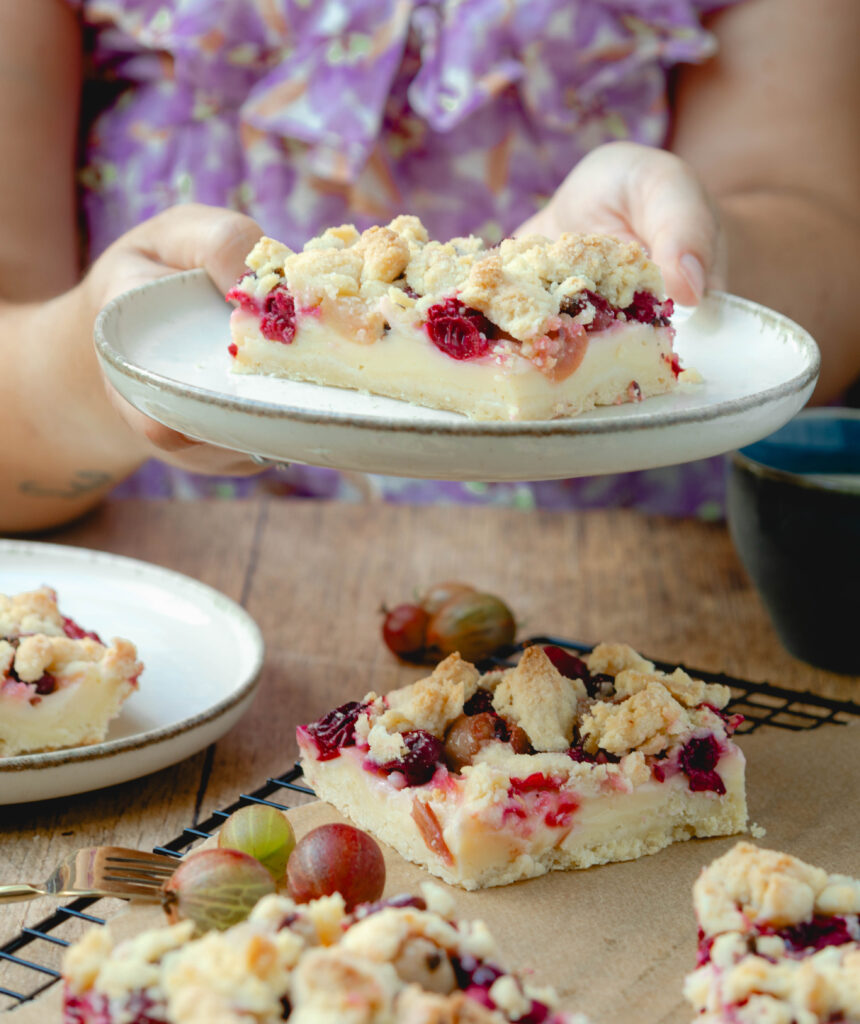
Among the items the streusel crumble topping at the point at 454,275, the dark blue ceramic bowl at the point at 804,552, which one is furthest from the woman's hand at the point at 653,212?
the dark blue ceramic bowl at the point at 804,552

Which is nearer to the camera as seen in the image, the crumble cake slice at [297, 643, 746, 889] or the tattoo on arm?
the crumble cake slice at [297, 643, 746, 889]

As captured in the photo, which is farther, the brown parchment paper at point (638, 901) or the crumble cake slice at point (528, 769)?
the crumble cake slice at point (528, 769)

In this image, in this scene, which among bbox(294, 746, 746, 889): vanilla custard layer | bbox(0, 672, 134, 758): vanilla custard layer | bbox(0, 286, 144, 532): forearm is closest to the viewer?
bbox(294, 746, 746, 889): vanilla custard layer

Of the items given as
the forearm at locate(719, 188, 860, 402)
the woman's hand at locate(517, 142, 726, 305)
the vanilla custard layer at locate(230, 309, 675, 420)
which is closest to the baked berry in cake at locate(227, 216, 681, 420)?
the vanilla custard layer at locate(230, 309, 675, 420)

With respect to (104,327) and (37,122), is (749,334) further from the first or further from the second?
(37,122)

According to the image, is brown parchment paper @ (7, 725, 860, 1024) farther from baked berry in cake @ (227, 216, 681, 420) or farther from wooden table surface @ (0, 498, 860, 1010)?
baked berry in cake @ (227, 216, 681, 420)

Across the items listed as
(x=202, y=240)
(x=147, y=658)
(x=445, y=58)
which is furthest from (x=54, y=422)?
(x=445, y=58)

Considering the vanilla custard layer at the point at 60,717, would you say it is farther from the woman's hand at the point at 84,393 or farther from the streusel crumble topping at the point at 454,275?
the streusel crumble topping at the point at 454,275
